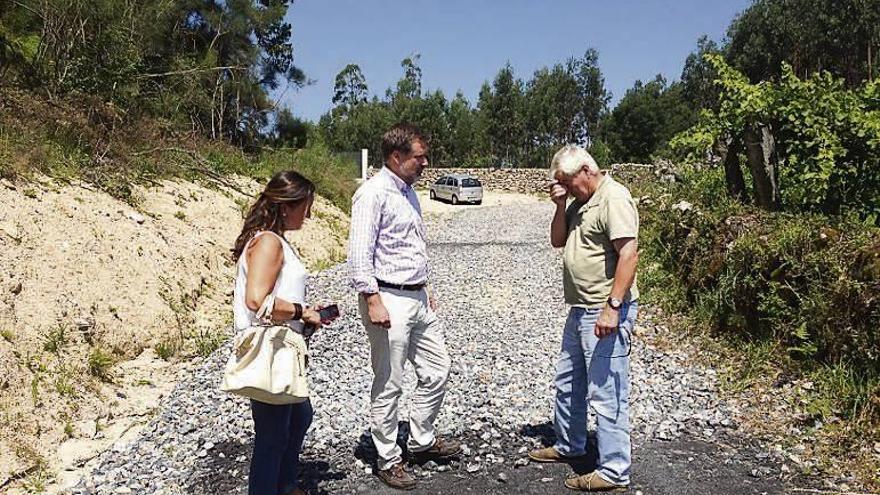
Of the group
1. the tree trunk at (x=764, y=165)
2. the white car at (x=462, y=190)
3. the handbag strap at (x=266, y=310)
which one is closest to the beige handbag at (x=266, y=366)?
the handbag strap at (x=266, y=310)

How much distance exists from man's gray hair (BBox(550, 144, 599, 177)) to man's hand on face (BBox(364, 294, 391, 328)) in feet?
→ 4.03

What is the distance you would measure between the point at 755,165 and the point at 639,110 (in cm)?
4098

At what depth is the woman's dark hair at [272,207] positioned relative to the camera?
322cm

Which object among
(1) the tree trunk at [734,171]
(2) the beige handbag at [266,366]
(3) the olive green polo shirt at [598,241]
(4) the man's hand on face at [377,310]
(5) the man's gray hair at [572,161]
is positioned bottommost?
(2) the beige handbag at [266,366]

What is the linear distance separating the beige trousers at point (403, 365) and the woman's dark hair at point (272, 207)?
2.50 ft

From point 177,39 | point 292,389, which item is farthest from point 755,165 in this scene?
→ point 177,39

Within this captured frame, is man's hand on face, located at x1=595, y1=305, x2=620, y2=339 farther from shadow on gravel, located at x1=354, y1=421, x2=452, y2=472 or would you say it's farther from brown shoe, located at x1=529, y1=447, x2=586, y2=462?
shadow on gravel, located at x1=354, y1=421, x2=452, y2=472

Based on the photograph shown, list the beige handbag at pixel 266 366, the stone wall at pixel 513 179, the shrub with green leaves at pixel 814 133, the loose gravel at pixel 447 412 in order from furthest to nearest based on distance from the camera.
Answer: the stone wall at pixel 513 179
the shrub with green leaves at pixel 814 133
the loose gravel at pixel 447 412
the beige handbag at pixel 266 366

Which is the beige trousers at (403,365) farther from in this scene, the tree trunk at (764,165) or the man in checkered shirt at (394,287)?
the tree trunk at (764,165)

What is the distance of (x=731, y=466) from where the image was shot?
425 cm

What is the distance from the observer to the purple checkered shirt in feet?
12.0

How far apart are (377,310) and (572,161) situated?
138cm

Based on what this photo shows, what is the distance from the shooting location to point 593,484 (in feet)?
12.5

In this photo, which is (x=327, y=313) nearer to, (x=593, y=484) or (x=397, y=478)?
(x=397, y=478)
